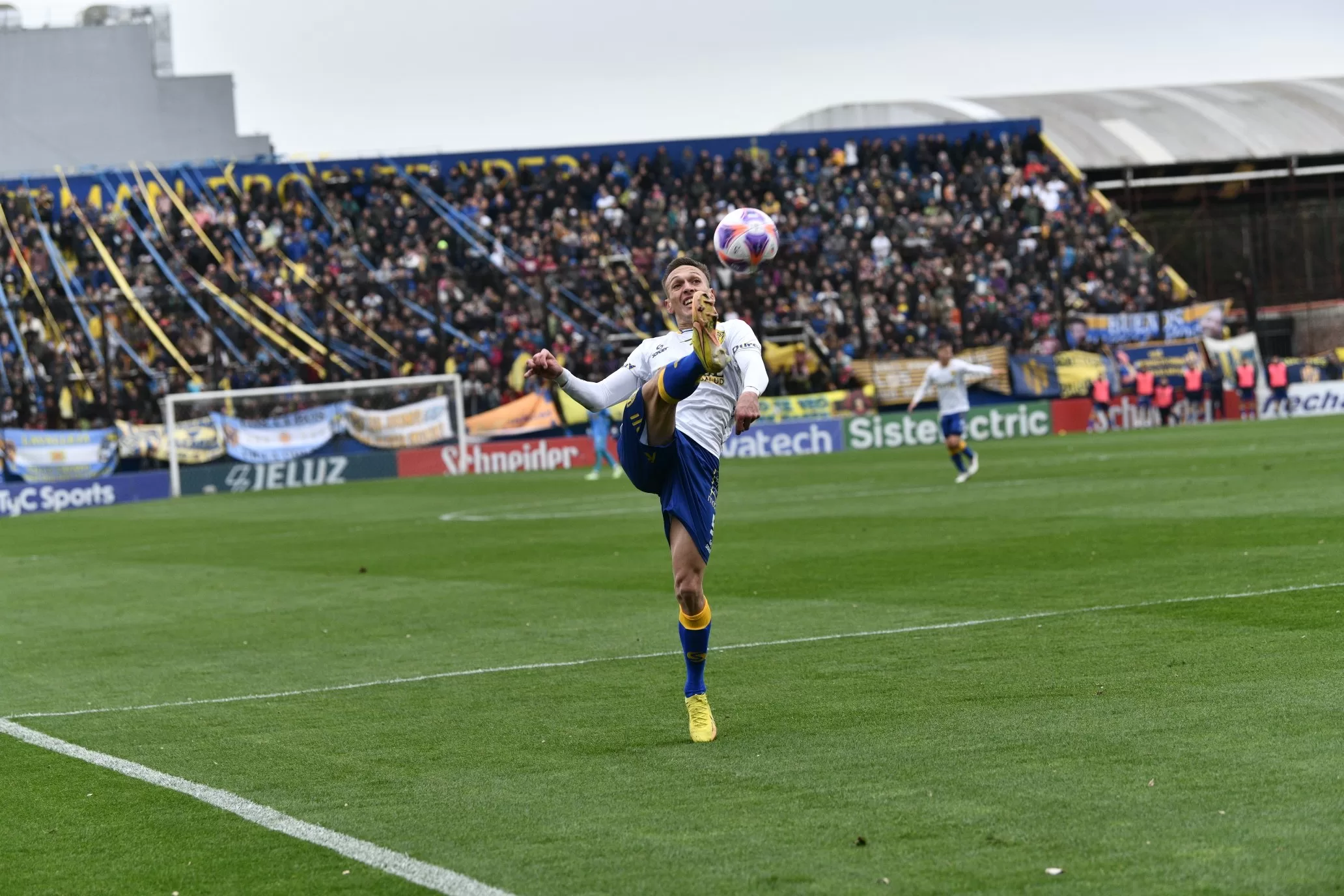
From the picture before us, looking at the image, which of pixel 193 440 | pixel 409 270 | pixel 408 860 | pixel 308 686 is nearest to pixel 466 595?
pixel 308 686

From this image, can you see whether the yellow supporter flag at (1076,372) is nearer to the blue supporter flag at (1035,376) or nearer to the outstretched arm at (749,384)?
the blue supporter flag at (1035,376)

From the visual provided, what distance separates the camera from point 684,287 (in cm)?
791

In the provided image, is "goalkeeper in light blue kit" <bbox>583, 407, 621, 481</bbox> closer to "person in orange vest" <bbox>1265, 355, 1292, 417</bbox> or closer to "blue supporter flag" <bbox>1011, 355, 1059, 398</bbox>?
"blue supporter flag" <bbox>1011, 355, 1059, 398</bbox>

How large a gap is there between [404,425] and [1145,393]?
1785 cm

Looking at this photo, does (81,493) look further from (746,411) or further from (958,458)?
(746,411)

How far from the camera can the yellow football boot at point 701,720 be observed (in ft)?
24.6

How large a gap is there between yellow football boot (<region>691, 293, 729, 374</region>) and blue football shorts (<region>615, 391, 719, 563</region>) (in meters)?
0.73

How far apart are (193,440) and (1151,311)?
931 inches

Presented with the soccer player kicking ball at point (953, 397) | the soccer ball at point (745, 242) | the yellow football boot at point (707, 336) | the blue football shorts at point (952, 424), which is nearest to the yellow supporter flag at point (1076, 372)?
the soccer player kicking ball at point (953, 397)

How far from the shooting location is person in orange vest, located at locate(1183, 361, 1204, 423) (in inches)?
1713

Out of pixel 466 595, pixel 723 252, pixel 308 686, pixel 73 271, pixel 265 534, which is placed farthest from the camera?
pixel 73 271

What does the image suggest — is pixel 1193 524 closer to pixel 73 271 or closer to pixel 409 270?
pixel 409 270

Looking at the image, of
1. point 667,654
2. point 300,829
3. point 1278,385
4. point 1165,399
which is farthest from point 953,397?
point 300,829

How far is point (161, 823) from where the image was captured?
254 inches
